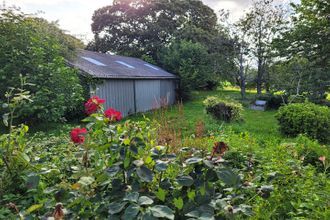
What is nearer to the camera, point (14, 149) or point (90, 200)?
point (90, 200)

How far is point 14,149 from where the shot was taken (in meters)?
2.45

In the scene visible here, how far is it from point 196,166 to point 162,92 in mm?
15234

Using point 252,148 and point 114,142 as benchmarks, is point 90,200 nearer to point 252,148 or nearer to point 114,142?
point 114,142

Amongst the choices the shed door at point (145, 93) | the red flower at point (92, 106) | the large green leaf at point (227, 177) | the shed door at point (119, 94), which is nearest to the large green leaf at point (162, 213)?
the large green leaf at point (227, 177)

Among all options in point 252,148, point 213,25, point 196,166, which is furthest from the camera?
point 213,25

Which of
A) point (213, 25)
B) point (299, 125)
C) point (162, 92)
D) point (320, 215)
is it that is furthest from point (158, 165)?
point (213, 25)

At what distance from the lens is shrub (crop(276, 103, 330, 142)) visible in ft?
21.7

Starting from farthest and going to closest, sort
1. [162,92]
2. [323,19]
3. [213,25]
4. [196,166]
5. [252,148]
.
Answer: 1. [213,25]
2. [162,92]
3. [323,19]
4. [252,148]
5. [196,166]

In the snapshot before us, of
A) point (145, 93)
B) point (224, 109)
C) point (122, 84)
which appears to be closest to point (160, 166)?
point (224, 109)

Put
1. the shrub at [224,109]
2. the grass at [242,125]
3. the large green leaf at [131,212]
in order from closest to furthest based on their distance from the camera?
1. the large green leaf at [131,212]
2. the grass at [242,125]
3. the shrub at [224,109]

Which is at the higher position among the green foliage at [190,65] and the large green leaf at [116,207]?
the green foliage at [190,65]

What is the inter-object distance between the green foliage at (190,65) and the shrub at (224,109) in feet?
27.2

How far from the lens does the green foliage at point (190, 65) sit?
1775 cm

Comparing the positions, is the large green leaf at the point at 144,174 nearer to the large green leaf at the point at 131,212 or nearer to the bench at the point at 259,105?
the large green leaf at the point at 131,212
